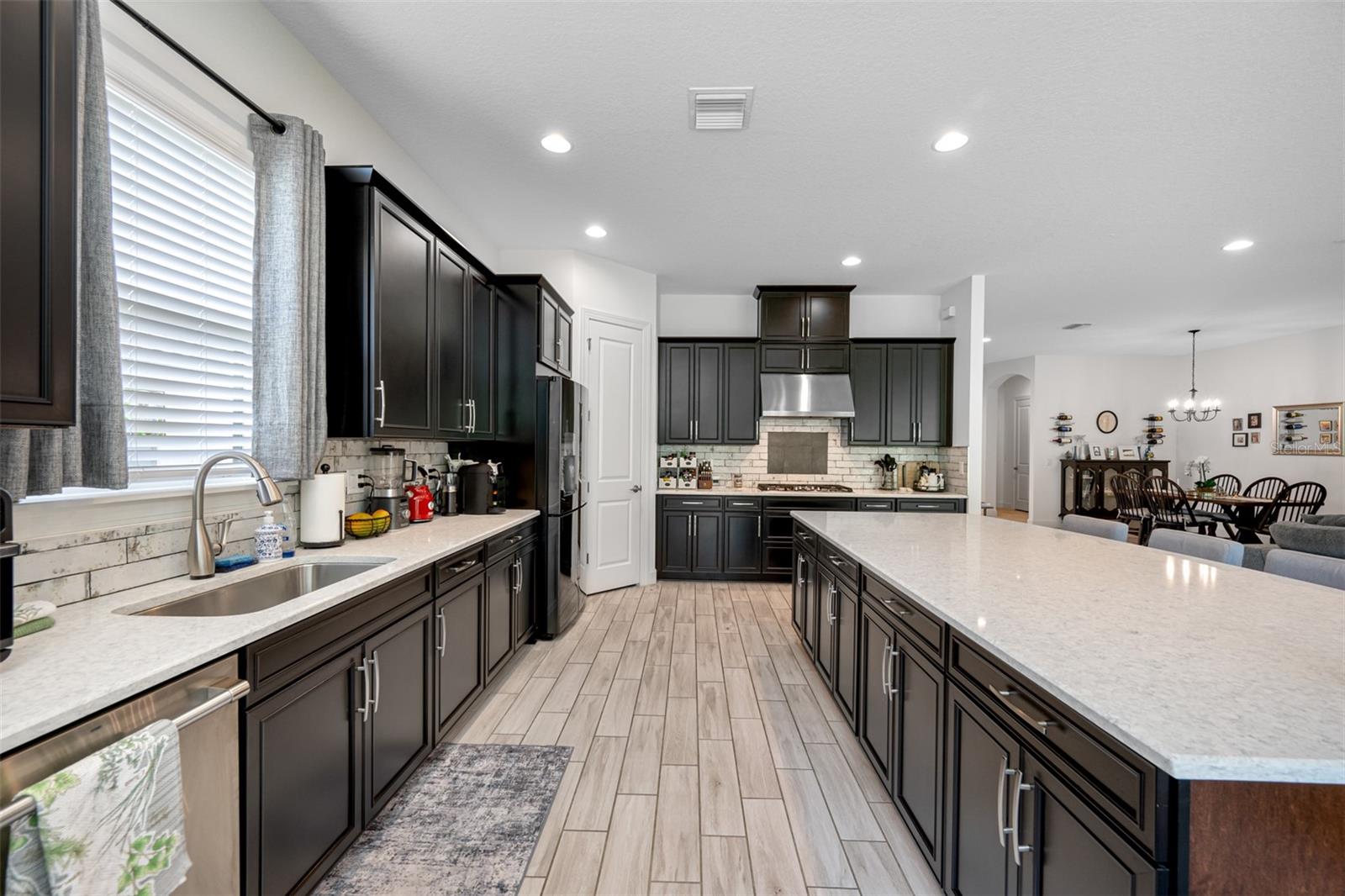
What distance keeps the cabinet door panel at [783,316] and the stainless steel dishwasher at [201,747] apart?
16.3ft

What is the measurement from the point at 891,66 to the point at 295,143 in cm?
241

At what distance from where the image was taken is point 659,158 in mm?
2949

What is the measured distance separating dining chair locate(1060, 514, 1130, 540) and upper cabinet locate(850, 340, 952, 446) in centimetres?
233

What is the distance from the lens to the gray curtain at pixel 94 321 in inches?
47.9

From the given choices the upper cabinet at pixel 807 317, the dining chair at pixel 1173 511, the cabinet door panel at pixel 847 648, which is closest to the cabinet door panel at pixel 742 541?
the upper cabinet at pixel 807 317

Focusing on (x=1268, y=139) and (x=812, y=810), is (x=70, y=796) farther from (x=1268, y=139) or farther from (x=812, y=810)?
(x=1268, y=139)

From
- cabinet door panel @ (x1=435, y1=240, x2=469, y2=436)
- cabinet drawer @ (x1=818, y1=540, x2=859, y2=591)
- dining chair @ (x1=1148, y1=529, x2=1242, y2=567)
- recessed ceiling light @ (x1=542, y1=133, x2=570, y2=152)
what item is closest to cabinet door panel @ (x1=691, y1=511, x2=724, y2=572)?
cabinet drawer @ (x1=818, y1=540, x2=859, y2=591)

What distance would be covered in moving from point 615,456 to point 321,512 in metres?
2.77

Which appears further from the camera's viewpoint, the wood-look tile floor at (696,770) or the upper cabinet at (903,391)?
the upper cabinet at (903,391)

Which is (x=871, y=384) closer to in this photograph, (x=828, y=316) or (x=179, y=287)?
(x=828, y=316)

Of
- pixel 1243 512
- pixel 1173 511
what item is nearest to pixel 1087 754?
pixel 1173 511

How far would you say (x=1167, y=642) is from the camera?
45.1 inches

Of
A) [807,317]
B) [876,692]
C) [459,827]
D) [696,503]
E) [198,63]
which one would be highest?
[807,317]

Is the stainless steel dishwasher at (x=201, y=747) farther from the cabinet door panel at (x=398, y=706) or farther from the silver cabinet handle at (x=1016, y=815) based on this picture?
the silver cabinet handle at (x=1016, y=815)
